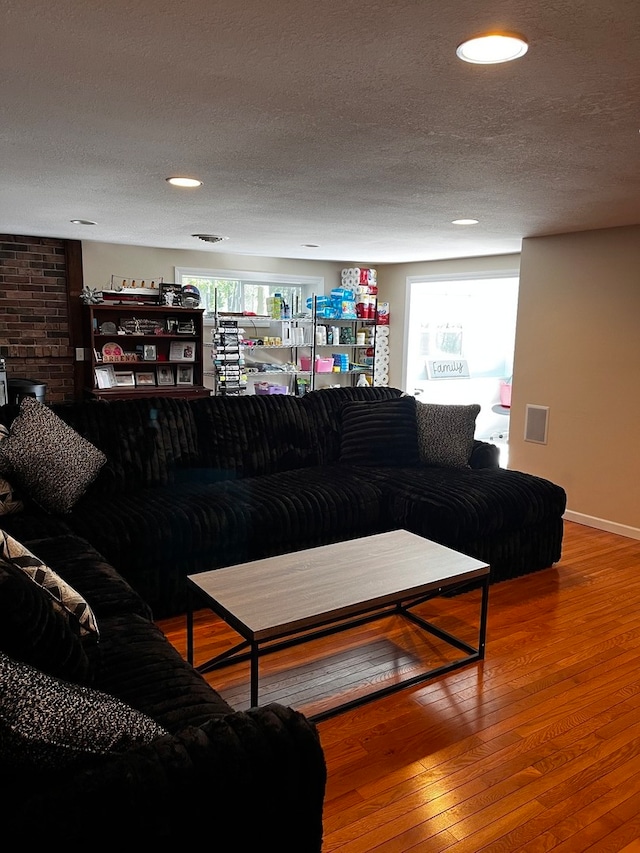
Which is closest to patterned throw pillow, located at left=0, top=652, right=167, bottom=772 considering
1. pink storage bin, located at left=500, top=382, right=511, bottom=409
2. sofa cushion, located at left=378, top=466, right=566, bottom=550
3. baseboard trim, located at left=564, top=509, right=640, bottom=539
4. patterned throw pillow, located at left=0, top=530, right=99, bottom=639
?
patterned throw pillow, located at left=0, top=530, right=99, bottom=639

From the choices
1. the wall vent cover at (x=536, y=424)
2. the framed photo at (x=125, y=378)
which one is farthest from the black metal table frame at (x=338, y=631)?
the framed photo at (x=125, y=378)

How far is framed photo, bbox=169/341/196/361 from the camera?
250 inches

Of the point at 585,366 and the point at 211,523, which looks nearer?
the point at 211,523

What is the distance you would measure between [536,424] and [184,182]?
127 inches

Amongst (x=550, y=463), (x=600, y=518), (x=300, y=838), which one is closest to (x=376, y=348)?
(x=550, y=463)

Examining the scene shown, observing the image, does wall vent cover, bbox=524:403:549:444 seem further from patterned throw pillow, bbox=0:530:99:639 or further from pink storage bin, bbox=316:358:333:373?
patterned throw pillow, bbox=0:530:99:639

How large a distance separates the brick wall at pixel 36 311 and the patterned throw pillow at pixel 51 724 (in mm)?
5241

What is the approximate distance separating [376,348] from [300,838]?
6.57 meters

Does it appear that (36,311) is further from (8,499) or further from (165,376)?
(8,499)

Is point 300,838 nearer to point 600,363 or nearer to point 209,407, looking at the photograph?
point 209,407

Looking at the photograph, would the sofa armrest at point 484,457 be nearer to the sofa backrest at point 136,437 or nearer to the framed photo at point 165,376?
the sofa backrest at point 136,437

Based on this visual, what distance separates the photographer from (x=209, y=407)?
3881 mm

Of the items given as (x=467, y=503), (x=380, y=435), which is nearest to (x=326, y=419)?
(x=380, y=435)

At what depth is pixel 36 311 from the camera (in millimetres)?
5805
